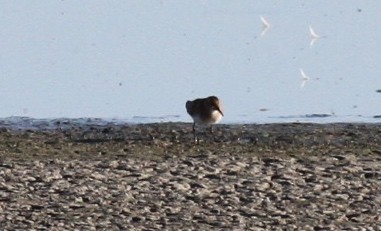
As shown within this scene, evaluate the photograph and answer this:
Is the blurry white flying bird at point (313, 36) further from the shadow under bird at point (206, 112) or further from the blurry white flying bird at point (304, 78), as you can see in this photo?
the shadow under bird at point (206, 112)

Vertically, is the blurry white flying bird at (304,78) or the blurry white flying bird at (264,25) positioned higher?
the blurry white flying bird at (264,25)

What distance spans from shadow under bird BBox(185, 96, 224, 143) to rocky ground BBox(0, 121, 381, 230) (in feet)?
0.57

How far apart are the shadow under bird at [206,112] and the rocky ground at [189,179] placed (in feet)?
0.57

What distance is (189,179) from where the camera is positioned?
13.4 metres

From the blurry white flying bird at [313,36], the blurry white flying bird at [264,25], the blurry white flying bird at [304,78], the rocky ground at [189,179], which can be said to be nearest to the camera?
the rocky ground at [189,179]

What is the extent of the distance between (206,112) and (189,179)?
3.02m

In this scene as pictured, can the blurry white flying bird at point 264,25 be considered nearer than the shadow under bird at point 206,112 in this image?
No

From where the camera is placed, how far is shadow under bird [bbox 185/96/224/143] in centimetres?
1631

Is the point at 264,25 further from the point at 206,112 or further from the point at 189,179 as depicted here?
the point at 189,179

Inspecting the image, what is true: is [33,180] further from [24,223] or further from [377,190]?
[377,190]

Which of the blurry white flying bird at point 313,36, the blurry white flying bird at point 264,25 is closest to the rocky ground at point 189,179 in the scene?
the blurry white flying bird at point 313,36

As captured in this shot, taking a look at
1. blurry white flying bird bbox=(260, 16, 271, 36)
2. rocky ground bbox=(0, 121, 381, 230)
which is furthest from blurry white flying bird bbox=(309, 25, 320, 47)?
rocky ground bbox=(0, 121, 381, 230)

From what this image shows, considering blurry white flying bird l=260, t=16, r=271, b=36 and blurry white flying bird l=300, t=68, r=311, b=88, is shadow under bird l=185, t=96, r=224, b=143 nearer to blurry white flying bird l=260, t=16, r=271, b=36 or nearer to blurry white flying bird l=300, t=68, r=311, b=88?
blurry white flying bird l=300, t=68, r=311, b=88

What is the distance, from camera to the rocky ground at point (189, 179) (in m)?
12.0
